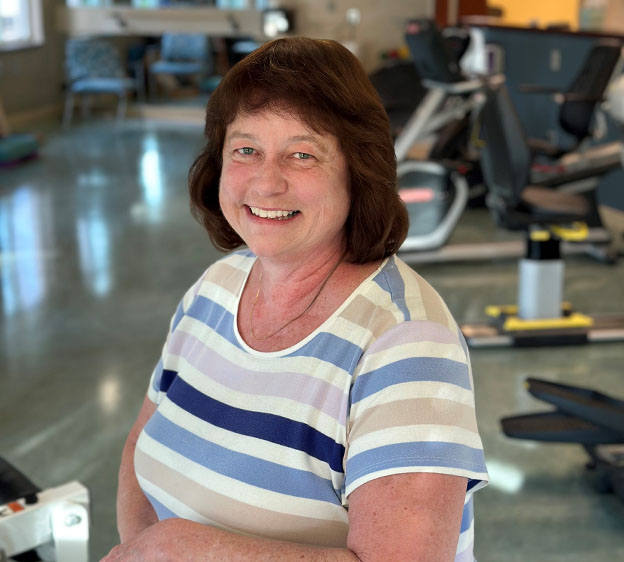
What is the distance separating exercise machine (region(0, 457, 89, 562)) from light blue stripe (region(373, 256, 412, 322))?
2.02ft

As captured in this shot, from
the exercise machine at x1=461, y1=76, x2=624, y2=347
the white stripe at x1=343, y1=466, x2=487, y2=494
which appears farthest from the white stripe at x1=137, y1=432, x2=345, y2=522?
the exercise machine at x1=461, y1=76, x2=624, y2=347

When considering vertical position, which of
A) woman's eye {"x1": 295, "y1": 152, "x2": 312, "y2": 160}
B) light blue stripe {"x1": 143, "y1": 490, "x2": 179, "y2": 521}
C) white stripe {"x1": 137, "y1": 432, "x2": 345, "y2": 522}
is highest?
woman's eye {"x1": 295, "y1": 152, "x2": 312, "y2": 160}

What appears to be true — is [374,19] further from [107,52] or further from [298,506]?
[298,506]

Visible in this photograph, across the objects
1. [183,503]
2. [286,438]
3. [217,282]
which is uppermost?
[217,282]

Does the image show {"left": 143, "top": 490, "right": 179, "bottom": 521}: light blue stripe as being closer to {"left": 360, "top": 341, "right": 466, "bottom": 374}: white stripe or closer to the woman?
the woman

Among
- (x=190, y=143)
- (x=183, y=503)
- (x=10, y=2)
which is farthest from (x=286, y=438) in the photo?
(x=10, y=2)

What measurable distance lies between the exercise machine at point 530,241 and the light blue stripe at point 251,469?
8.52 feet

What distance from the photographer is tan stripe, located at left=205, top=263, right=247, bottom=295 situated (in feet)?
4.71

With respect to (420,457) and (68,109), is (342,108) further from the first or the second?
(68,109)

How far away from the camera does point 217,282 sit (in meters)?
1.46

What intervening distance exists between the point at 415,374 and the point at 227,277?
0.48 m

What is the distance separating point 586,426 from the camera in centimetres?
268

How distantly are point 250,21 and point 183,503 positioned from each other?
9.23 m

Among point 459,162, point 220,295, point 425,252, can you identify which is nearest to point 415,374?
point 220,295
